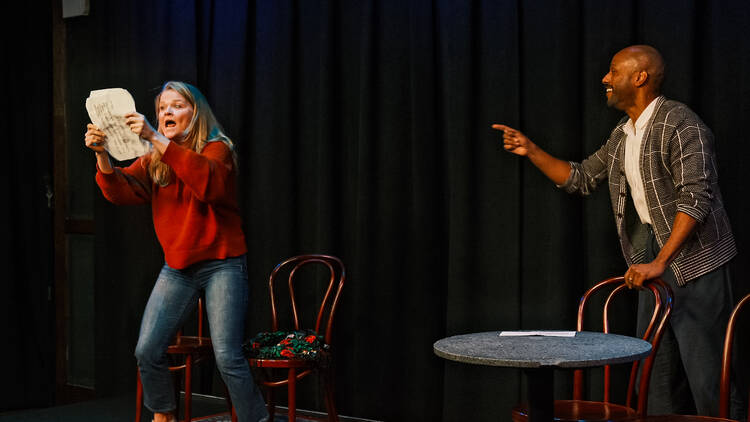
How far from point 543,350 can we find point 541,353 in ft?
0.17

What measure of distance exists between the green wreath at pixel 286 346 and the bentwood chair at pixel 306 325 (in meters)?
0.01

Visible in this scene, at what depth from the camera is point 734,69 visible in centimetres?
286

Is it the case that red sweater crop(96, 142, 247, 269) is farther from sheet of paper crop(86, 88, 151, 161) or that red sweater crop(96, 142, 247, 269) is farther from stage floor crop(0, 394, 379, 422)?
stage floor crop(0, 394, 379, 422)

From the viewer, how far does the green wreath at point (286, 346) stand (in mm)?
2928

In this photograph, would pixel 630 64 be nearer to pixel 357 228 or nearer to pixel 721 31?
pixel 721 31

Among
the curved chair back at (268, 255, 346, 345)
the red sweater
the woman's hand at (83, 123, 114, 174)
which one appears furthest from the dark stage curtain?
the woman's hand at (83, 123, 114, 174)

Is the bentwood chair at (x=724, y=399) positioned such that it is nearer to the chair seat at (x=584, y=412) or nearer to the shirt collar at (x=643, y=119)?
the chair seat at (x=584, y=412)

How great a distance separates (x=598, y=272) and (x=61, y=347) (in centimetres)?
353

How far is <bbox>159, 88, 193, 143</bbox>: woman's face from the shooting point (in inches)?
112

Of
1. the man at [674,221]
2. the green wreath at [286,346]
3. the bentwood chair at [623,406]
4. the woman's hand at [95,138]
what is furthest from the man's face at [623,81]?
the woman's hand at [95,138]

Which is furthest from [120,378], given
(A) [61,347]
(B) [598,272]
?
(B) [598,272]

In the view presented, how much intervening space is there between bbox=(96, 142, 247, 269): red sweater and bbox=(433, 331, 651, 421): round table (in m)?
1.06

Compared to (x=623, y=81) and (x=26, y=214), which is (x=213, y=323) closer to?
(x=623, y=81)

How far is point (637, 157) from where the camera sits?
259 centimetres
